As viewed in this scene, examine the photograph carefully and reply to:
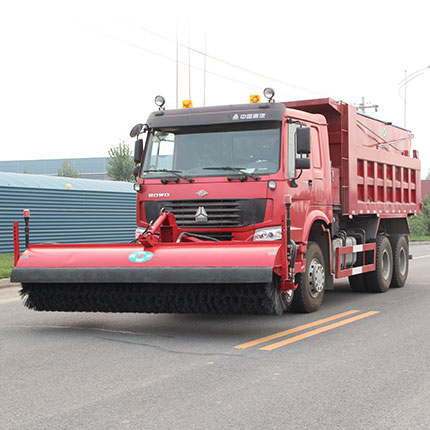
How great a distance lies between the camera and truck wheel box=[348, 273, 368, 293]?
13250mm

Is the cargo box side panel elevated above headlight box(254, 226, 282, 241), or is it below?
above

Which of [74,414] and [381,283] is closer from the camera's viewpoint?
[74,414]

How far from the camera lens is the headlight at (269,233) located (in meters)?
9.23

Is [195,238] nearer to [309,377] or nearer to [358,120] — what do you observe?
[309,377]

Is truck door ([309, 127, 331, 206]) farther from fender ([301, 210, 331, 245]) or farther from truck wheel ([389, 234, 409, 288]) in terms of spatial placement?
truck wheel ([389, 234, 409, 288])

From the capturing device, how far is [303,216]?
980 cm

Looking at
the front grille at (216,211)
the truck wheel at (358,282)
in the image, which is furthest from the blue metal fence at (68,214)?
the front grille at (216,211)

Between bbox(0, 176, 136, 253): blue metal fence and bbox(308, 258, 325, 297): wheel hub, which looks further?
bbox(0, 176, 136, 253): blue metal fence

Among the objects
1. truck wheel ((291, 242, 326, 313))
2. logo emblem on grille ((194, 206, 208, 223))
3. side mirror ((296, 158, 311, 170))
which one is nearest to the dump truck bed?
truck wheel ((291, 242, 326, 313))

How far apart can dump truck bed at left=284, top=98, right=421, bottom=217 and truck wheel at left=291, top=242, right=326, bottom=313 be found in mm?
1646

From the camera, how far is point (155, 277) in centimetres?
811

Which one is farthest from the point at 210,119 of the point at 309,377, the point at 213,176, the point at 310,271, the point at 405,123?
the point at 405,123

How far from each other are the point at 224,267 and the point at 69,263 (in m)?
1.90

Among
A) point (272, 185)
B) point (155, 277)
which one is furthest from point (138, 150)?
point (155, 277)
